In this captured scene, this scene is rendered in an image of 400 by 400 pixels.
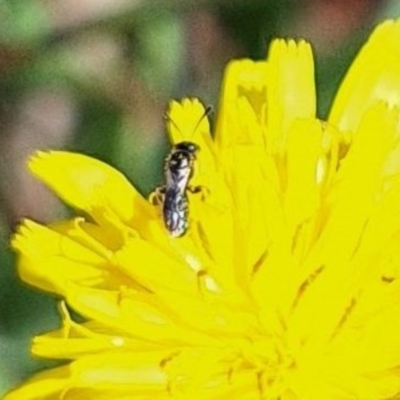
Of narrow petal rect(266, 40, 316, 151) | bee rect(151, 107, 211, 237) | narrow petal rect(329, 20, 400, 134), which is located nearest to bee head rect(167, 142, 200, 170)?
bee rect(151, 107, 211, 237)

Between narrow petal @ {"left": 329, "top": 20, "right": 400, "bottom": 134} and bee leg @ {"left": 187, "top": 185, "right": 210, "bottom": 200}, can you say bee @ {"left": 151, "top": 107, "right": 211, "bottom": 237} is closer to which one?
bee leg @ {"left": 187, "top": 185, "right": 210, "bottom": 200}

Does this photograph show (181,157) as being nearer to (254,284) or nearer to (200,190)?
(200,190)

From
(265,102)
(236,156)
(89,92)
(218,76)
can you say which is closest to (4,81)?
(89,92)

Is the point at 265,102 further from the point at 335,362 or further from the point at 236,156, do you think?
the point at 335,362

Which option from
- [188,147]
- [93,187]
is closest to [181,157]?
[188,147]

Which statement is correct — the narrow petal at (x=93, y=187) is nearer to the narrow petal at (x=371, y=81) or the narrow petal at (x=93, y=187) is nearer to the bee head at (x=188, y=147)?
the bee head at (x=188, y=147)

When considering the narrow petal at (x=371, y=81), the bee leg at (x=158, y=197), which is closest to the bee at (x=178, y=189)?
the bee leg at (x=158, y=197)
